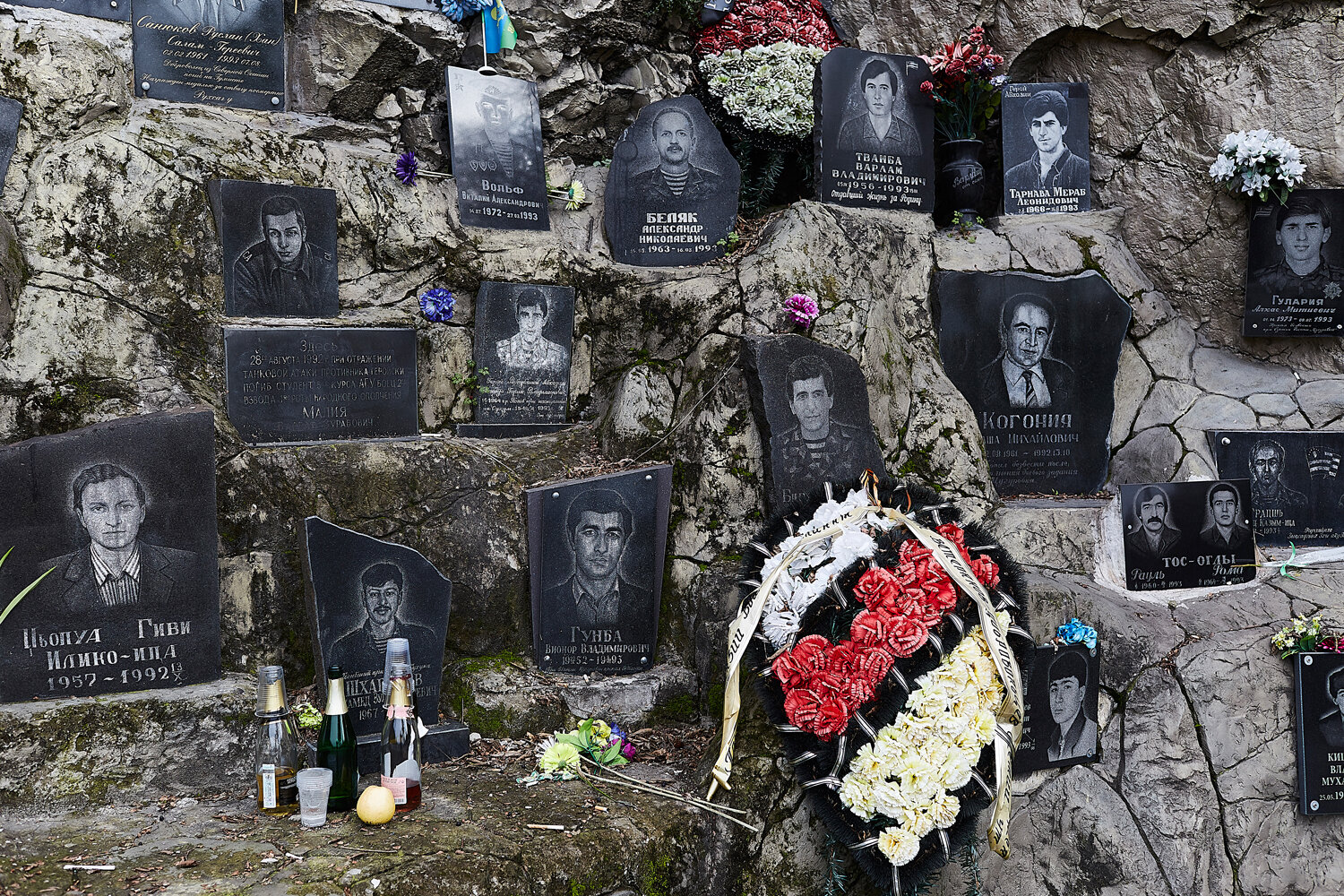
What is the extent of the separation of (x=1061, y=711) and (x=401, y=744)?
112 inches

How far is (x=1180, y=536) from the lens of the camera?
17.0 ft

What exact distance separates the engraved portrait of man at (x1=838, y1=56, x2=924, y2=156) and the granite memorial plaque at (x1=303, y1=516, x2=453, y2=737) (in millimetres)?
3414

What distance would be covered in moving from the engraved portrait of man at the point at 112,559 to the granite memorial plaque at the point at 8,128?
4.63 feet

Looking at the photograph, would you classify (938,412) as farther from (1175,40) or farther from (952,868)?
(1175,40)

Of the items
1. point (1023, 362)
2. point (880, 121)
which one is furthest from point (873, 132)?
point (1023, 362)

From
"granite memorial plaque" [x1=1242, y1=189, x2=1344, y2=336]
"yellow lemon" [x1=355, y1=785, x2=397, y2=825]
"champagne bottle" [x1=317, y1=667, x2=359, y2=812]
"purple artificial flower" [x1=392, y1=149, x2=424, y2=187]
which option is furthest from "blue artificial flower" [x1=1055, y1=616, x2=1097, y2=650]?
"purple artificial flower" [x1=392, y1=149, x2=424, y2=187]

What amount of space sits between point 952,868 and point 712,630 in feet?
4.52

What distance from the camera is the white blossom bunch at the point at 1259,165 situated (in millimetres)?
6105

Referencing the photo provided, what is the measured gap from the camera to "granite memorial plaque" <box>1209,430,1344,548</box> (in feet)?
19.8

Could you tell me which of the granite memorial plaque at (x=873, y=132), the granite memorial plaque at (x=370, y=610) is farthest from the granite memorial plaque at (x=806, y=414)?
the granite memorial plaque at (x=370, y=610)

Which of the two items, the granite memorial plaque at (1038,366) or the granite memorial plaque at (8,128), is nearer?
the granite memorial plaque at (8,128)

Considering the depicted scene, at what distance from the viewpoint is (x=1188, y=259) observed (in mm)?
6516

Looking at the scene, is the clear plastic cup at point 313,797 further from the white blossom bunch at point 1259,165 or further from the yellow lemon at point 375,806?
the white blossom bunch at point 1259,165

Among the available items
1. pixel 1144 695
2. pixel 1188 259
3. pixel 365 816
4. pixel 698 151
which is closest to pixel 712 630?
pixel 365 816
